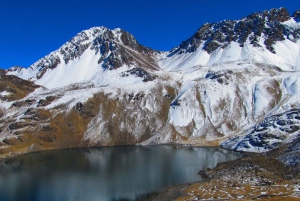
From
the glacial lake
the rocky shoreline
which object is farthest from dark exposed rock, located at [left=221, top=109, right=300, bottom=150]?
the rocky shoreline

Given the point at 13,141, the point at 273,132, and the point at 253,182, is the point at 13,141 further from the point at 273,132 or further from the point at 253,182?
the point at 273,132

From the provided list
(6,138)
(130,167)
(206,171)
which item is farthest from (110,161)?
(6,138)

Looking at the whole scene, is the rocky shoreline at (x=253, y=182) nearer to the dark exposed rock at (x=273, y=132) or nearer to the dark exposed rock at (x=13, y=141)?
the dark exposed rock at (x=273, y=132)

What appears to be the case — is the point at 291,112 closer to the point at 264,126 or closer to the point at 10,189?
the point at 264,126

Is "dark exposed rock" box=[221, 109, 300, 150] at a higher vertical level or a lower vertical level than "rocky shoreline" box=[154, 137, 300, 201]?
higher

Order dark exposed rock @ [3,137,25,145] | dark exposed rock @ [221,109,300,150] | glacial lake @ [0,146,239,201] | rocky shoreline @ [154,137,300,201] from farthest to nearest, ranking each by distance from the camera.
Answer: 1. dark exposed rock @ [3,137,25,145]
2. dark exposed rock @ [221,109,300,150]
3. glacial lake @ [0,146,239,201]
4. rocky shoreline @ [154,137,300,201]

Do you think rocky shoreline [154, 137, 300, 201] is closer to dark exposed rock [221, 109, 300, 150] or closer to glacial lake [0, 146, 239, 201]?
glacial lake [0, 146, 239, 201]

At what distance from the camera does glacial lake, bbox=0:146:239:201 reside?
8569 centimetres

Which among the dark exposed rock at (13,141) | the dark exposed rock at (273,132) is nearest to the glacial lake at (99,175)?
the dark exposed rock at (273,132)

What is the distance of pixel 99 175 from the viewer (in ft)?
355

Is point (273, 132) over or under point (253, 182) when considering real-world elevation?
over

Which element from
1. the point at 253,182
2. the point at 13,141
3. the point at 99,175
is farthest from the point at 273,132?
the point at 13,141

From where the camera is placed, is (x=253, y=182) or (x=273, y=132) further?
(x=273, y=132)

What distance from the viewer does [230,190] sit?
254 ft
